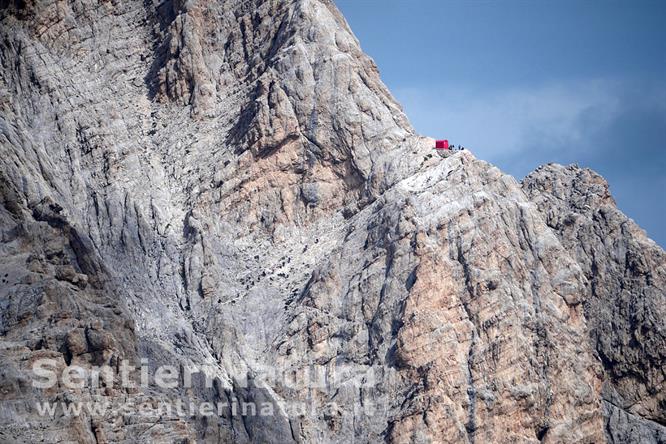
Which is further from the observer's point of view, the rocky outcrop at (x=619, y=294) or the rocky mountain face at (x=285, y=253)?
the rocky outcrop at (x=619, y=294)

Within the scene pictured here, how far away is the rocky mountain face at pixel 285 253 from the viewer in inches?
5807

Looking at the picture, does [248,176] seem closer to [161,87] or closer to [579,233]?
[161,87]

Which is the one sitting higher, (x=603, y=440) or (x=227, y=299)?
(x=227, y=299)

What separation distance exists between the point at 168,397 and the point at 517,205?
33970 millimetres

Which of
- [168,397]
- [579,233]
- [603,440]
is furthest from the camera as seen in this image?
[579,233]

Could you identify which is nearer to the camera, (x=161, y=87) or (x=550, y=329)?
(x=550, y=329)

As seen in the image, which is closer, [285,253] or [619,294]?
[285,253]

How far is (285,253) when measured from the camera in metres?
162

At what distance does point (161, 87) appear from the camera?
173m

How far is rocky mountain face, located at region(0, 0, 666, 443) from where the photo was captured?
484 ft

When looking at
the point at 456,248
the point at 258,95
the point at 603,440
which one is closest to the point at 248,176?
the point at 258,95

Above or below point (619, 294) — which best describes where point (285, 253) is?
above

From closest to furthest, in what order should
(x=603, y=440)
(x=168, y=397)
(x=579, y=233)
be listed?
(x=168, y=397) < (x=603, y=440) < (x=579, y=233)

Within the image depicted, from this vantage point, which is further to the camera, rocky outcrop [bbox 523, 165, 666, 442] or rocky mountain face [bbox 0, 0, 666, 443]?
rocky outcrop [bbox 523, 165, 666, 442]
